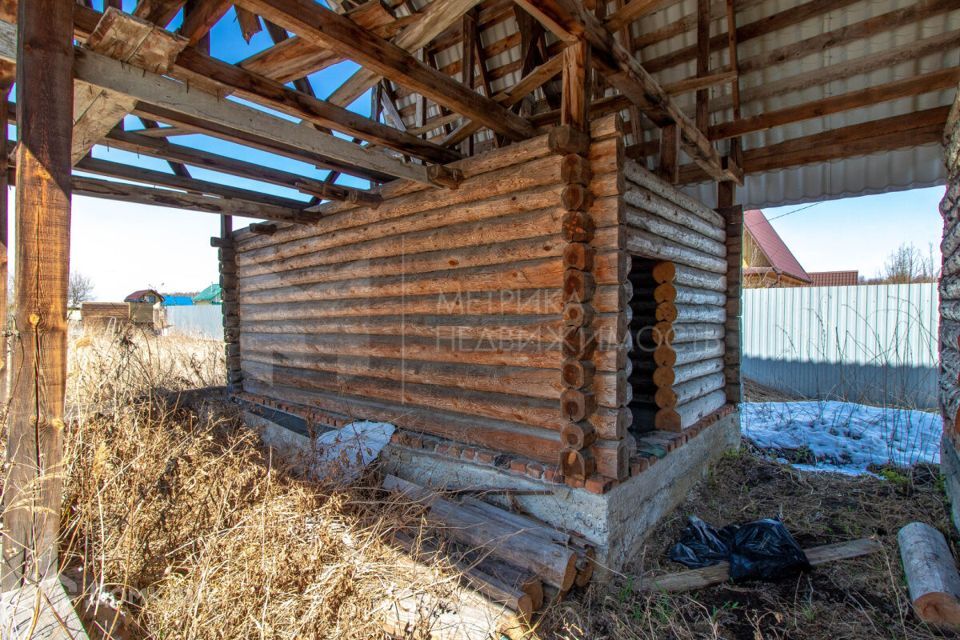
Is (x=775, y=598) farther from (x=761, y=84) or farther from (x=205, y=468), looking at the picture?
(x=761, y=84)

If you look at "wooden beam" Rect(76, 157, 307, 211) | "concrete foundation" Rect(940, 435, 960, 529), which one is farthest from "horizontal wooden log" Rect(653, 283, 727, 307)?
"wooden beam" Rect(76, 157, 307, 211)

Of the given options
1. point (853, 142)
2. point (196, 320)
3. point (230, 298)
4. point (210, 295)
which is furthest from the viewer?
point (210, 295)

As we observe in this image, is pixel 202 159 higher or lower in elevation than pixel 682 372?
higher

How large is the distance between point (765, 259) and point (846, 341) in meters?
9.32

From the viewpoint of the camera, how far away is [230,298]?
27.2ft

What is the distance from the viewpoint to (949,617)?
2982 mm

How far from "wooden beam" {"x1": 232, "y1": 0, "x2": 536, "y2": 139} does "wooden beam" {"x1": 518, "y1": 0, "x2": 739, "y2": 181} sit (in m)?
0.77

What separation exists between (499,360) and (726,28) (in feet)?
16.0

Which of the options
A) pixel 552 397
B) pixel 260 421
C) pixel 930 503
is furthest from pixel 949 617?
pixel 260 421

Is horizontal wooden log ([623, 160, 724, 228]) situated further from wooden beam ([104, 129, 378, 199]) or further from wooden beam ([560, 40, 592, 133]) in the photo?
wooden beam ([104, 129, 378, 199])

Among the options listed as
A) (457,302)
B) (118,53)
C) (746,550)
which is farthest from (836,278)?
(118,53)

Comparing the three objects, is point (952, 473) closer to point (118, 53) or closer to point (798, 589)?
point (798, 589)

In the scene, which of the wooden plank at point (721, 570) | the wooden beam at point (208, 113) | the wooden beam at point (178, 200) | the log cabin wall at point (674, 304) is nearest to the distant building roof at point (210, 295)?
the wooden beam at point (178, 200)

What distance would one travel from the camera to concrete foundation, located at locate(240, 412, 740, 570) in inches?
145
